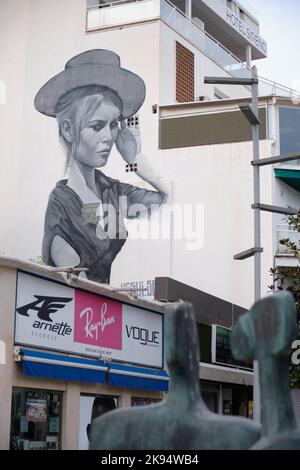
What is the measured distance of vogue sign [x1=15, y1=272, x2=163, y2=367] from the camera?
57.8 feet

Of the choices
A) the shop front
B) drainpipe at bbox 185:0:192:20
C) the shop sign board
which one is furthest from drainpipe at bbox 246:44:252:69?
the shop front

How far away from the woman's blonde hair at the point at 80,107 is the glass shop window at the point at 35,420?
19017mm

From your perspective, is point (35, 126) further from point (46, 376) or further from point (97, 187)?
point (46, 376)

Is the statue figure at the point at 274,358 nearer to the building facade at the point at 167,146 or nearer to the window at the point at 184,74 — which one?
the building facade at the point at 167,146

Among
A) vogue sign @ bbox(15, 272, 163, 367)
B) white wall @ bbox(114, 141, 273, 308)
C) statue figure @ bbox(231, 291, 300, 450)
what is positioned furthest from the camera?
white wall @ bbox(114, 141, 273, 308)

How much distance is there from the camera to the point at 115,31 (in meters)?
37.1

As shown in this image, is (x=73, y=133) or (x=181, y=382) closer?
(x=181, y=382)

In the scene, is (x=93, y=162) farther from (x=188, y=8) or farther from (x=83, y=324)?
(x=83, y=324)

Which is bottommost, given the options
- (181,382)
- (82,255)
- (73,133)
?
(181,382)

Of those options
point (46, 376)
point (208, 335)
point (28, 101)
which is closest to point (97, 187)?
point (28, 101)

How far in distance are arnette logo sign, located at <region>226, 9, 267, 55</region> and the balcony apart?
14.1 ft

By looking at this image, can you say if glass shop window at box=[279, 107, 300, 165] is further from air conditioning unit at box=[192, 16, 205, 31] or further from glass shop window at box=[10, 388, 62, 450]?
glass shop window at box=[10, 388, 62, 450]

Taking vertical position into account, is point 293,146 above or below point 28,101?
below

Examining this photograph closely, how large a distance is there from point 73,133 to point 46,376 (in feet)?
66.1
